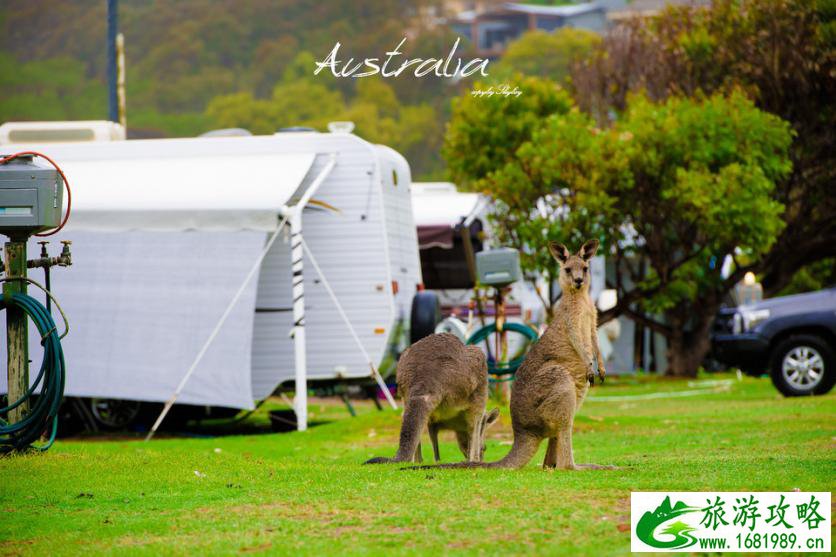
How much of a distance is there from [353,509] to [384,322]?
366 inches

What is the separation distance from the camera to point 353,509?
27.5ft

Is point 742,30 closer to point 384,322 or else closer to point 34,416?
point 384,322

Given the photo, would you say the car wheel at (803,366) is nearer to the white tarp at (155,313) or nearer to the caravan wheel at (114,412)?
the white tarp at (155,313)

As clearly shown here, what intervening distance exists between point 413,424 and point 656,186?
17.0 meters

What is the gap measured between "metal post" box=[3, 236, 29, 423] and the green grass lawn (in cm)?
59

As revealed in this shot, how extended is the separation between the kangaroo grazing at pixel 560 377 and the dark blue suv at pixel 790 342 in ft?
33.6

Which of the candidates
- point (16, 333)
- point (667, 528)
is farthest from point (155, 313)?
point (667, 528)

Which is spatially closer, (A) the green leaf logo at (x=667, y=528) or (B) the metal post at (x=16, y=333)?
(A) the green leaf logo at (x=667, y=528)

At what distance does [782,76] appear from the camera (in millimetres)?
27656

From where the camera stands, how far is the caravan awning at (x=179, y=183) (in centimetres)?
1703

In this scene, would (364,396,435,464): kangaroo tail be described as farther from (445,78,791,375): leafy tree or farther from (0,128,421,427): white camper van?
(445,78,791,375): leafy tree

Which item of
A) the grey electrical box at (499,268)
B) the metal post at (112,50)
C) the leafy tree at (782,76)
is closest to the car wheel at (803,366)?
the grey electrical box at (499,268)

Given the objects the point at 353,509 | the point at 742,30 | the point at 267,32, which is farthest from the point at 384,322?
the point at 267,32

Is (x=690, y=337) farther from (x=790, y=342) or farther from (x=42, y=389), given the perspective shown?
(x=42, y=389)
